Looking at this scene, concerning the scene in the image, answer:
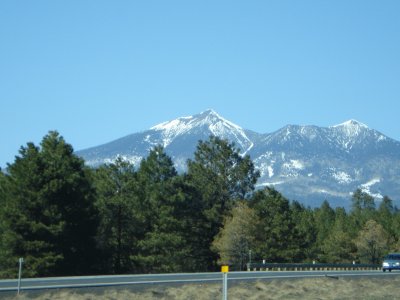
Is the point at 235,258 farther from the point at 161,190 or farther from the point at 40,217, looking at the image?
the point at 40,217

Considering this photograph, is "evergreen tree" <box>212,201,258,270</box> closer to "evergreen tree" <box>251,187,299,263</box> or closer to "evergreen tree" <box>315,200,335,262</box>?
"evergreen tree" <box>251,187,299,263</box>

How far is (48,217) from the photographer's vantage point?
57438 mm

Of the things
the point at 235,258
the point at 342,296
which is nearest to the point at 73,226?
the point at 235,258

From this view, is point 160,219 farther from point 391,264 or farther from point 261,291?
point 261,291

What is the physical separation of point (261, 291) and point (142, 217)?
1583 inches

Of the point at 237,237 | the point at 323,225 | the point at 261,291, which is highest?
the point at 323,225

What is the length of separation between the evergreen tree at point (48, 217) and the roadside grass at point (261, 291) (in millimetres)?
21188

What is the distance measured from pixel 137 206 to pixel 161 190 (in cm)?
Answer: 307

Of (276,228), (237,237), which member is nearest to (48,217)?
(237,237)

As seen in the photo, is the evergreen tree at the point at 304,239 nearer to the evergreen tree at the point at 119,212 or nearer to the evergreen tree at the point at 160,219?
the evergreen tree at the point at 160,219

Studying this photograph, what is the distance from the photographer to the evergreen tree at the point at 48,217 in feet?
184

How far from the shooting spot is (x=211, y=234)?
83062 mm

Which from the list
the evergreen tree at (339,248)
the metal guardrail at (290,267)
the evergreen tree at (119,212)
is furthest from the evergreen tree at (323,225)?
the evergreen tree at (119,212)

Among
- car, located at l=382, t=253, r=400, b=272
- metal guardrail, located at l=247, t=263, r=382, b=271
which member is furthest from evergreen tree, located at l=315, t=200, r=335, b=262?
car, located at l=382, t=253, r=400, b=272
